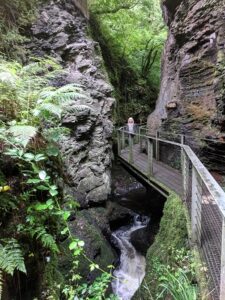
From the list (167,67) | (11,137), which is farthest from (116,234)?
(167,67)

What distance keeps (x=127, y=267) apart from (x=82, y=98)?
414 centimetres

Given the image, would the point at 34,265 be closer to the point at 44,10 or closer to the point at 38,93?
the point at 38,93

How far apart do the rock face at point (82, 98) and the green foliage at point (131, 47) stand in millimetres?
4494

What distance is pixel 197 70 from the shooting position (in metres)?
7.97

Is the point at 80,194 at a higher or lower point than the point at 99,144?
lower

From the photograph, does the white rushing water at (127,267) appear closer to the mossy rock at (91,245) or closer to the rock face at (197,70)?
the mossy rock at (91,245)

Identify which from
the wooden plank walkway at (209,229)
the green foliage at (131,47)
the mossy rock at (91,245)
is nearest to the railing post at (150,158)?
the wooden plank walkway at (209,229)

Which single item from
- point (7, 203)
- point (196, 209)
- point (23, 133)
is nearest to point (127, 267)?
point (196, 209)

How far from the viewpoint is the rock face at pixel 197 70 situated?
22.9ft

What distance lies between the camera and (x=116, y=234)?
23.4 ft

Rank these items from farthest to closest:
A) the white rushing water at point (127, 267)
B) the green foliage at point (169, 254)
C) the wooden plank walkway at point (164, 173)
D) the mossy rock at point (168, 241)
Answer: the wooden plank walkway at point (164, 173)
the white rushing water at point (127, 267)
the mossy rock at point (168, 241)
the green foliage at point (169, 254)

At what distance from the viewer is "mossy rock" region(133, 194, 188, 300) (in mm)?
3524

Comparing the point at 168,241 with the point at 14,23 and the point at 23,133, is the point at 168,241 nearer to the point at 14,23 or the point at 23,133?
the point at 23,133

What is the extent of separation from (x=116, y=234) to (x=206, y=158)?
315cm
